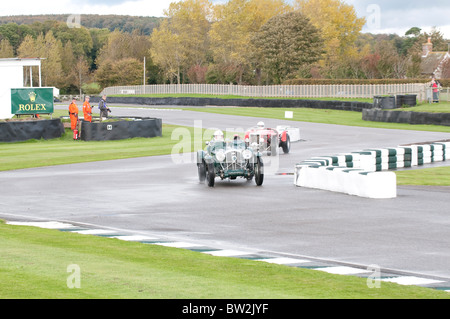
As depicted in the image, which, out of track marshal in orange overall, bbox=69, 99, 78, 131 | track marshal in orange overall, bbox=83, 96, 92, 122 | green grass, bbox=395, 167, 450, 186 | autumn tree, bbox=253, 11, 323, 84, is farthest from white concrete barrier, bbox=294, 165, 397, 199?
autumn tree, bbox=253, 11, 323, 84

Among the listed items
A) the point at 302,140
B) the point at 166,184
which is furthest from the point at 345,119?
the point at 166,184

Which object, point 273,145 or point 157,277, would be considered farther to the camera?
point 273,145

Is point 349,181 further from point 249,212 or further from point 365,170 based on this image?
point 365,170

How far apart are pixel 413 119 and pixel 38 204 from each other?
29.0 metres

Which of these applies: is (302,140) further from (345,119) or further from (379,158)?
(345,119)

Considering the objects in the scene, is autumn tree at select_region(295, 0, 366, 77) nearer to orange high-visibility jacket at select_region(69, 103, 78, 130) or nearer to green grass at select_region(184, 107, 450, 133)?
green grass at select_region(184, 107, 450, 133)

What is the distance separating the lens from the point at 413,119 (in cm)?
3997

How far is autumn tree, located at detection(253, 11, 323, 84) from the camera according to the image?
259 feet

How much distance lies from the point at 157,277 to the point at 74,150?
Answer: 68.9 feet

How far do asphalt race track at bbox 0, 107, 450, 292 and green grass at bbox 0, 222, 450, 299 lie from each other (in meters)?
1.13

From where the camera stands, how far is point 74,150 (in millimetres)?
28109

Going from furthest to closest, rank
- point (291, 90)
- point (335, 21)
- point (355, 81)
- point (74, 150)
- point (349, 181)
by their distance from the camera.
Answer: point (335, 21) < point (291, 90) < point (355, 81) < point (74, 150) < point (349, 181)

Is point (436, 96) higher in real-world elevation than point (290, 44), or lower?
lower

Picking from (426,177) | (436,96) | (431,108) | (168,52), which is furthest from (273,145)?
(168,52)
